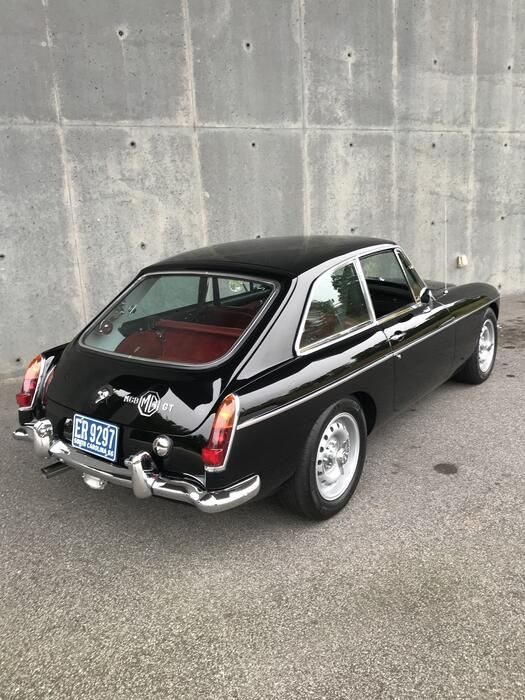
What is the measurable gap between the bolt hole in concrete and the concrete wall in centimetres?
407

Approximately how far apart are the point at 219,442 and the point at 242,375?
36 cm

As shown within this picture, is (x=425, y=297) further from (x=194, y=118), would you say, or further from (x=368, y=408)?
(x=194, y=118)

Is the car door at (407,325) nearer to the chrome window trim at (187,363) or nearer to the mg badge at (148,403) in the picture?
the chrome window trim at (187,363)

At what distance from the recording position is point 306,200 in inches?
285

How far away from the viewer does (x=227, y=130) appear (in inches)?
257

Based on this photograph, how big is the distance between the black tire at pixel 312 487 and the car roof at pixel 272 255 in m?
0.81

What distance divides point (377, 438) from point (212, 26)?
4.96 meters

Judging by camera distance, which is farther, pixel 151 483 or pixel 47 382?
pixel 47 382

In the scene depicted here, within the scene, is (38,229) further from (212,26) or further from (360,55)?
(360,55)

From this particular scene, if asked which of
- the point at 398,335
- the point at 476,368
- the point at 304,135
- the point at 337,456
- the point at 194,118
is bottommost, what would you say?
the point at 476,368

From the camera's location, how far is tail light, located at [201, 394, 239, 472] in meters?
2.49

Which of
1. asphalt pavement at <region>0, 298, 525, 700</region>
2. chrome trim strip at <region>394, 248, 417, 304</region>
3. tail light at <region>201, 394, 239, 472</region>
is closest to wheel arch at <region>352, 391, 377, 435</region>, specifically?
asphalt pavement at <region>0, 298, 525, 700</region>

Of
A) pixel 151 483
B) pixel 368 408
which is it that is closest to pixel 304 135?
pixel 368 408

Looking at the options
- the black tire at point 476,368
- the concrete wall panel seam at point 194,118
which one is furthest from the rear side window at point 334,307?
the concrete wall panel seam at point 194,118
